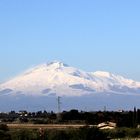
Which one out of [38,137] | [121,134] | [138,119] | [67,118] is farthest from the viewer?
[67,118]

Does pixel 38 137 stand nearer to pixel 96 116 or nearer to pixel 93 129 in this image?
pixel 93 129

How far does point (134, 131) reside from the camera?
76312 millimetres

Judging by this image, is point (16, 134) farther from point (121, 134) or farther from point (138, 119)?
point (138, 119)

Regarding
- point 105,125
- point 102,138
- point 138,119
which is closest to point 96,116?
point 138,119

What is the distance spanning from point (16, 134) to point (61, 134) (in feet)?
16.1

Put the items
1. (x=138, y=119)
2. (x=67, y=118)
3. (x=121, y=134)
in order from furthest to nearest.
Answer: (x=67, y=118) → (x=138, y=119) → (x=121, y=134)

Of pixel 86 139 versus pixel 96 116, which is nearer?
pixel 86 139

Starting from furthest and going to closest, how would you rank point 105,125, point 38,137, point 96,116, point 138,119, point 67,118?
1. point 67,118
2. point 96,116
3. point 138,119
4. point 105,125
5. point 38,137

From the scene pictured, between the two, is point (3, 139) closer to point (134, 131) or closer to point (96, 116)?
point (134, 131)

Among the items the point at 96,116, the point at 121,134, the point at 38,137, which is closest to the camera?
the point at 38,137

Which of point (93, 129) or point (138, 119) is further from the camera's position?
point (138, 119)

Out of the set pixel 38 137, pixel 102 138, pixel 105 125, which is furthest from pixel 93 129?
pixel 105 125

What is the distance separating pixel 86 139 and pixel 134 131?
1658 cm

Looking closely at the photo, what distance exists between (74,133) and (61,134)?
1772 mm
